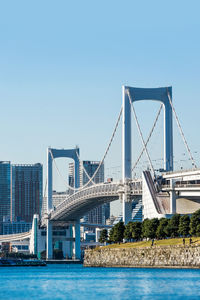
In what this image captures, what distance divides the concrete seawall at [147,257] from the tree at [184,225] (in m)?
2.34

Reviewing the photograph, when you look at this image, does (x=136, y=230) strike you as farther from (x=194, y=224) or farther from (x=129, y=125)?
(x=194, y=224)

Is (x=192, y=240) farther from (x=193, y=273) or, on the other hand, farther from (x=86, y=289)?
(x=86, y=289)

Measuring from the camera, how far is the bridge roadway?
7888cm

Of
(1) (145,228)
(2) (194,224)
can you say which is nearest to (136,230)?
(1) (145,228)

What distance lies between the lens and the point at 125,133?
7844 cm

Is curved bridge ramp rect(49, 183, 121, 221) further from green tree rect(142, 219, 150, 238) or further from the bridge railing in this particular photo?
green tree rect(142, 219, 150, 238)

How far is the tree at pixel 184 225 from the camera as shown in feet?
221

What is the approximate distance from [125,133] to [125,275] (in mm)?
21724

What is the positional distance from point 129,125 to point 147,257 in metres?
14.8

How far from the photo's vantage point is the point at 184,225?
6744cm

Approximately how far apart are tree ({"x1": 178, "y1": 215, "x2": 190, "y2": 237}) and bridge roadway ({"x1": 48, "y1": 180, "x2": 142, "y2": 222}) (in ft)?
32.8

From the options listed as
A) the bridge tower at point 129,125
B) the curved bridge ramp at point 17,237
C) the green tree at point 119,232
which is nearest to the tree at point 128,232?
the green tree at point 119,232

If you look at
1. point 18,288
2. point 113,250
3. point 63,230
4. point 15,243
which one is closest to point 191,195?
point 113,250

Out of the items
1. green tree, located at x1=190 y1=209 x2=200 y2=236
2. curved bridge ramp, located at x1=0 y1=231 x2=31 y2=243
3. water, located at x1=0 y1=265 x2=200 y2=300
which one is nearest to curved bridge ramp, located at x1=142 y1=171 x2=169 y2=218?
green tree, located at x1=190 y1=209 x2=200 y2=236
